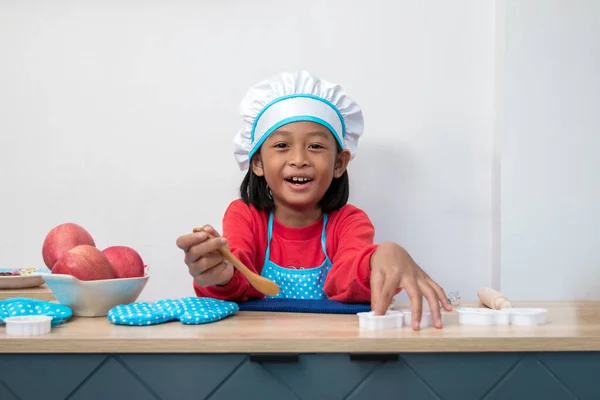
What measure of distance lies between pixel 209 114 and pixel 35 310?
2.62 ft

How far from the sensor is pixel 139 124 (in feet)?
4.87

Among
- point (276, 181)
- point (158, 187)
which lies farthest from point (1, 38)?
point (276, 181)

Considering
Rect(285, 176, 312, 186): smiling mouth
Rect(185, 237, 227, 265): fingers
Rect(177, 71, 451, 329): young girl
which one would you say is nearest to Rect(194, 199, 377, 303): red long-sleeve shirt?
Rect(177, 71, 451, 329): young girl

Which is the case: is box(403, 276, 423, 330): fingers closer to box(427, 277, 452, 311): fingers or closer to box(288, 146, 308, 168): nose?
box(427, 277, 452, 311): fingers

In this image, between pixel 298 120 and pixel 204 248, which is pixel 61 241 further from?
pixel 298 120

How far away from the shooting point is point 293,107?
3.80ft

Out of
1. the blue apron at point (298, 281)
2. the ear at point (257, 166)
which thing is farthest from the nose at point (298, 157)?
the blue apron at point (298, 281)

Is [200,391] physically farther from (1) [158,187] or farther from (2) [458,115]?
(2) [458,115]

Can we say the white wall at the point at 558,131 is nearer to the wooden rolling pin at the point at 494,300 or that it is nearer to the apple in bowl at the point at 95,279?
the wooden rolling pin at the point at 494,300

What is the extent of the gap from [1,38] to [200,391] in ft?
3.97

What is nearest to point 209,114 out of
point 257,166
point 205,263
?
point 257,166

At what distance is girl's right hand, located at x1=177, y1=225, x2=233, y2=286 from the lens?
2.68 ft

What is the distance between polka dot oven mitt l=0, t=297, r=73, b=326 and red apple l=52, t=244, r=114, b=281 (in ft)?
0.17

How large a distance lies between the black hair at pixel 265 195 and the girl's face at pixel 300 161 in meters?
0.07
